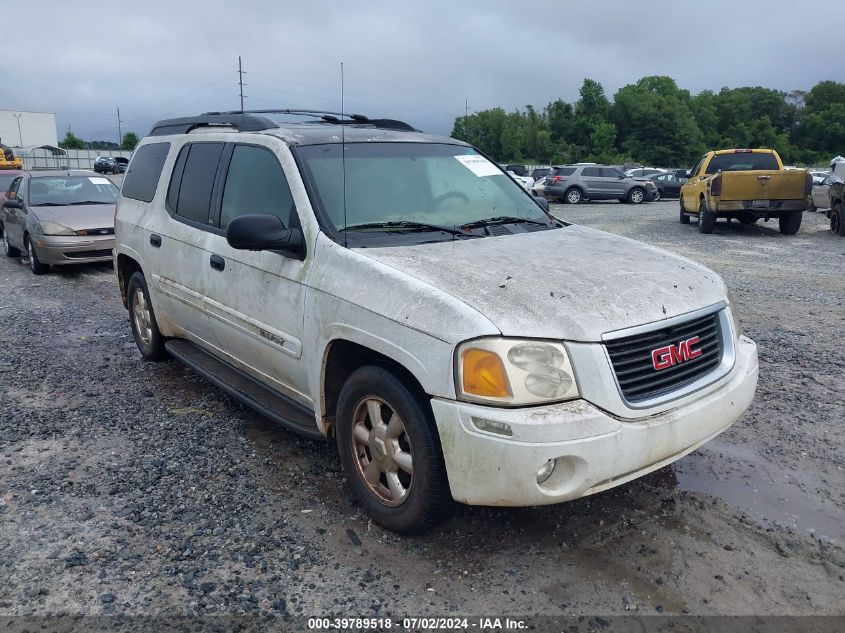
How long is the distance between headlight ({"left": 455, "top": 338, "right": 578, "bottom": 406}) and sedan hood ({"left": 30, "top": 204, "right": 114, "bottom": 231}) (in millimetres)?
9797

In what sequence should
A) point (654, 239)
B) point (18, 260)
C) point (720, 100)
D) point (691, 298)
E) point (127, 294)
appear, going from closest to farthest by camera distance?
point (691, 298)
point (127, 294)
point (18, 260)
point (654, 239)
point (720, 100)

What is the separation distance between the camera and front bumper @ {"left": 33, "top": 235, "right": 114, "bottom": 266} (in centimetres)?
1073

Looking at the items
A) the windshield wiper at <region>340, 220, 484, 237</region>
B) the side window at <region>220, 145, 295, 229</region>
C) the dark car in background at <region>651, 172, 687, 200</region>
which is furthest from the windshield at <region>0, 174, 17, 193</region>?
the dark car in background at <region>651, 172, 687, 200</region>

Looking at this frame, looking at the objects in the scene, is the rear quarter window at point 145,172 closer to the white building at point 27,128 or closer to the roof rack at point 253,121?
the roof rack at point 253,121

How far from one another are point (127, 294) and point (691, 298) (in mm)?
4764

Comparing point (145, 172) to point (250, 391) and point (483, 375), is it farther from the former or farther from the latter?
point (483, 375)

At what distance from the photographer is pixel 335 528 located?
342 centimetres

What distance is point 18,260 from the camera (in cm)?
1285

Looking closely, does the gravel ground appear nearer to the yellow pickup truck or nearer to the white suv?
the white suv

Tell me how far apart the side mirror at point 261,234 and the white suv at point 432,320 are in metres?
0.01

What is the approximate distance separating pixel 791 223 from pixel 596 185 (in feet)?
40.9

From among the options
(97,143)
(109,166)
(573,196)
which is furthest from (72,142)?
(573,196)

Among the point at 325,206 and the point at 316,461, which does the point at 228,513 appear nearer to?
the point at 316,461

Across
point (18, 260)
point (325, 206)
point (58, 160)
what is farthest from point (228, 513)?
point (58, 160)
